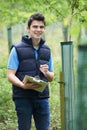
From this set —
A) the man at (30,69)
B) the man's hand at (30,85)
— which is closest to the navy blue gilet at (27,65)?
the man at (30,69)

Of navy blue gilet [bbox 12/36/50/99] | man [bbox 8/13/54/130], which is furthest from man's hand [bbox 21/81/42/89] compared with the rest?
navy blue gilet [bbox 12/36/50/99]

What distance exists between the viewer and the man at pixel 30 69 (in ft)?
14.5

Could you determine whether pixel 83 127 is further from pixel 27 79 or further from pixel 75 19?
pixel 75 19

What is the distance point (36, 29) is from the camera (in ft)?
14.4

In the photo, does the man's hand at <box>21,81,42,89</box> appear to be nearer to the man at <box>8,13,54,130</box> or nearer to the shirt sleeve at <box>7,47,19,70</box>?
the man at <box>8,13,54,130</box>

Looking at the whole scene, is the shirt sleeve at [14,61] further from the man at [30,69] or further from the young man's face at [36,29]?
the young man's face at [36,29]

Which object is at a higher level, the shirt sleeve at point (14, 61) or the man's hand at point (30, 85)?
the shirt sleeve at point (14, 61)

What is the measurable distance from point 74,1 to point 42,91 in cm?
163

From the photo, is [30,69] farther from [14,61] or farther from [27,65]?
[14,61]

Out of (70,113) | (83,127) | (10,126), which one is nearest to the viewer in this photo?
(83,127)

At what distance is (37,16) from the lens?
448cm

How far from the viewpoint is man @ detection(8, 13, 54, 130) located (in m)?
4.42

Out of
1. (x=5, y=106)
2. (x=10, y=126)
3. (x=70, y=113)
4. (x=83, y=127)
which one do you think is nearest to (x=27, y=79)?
(x=70, y=113)

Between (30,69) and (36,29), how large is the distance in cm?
45
